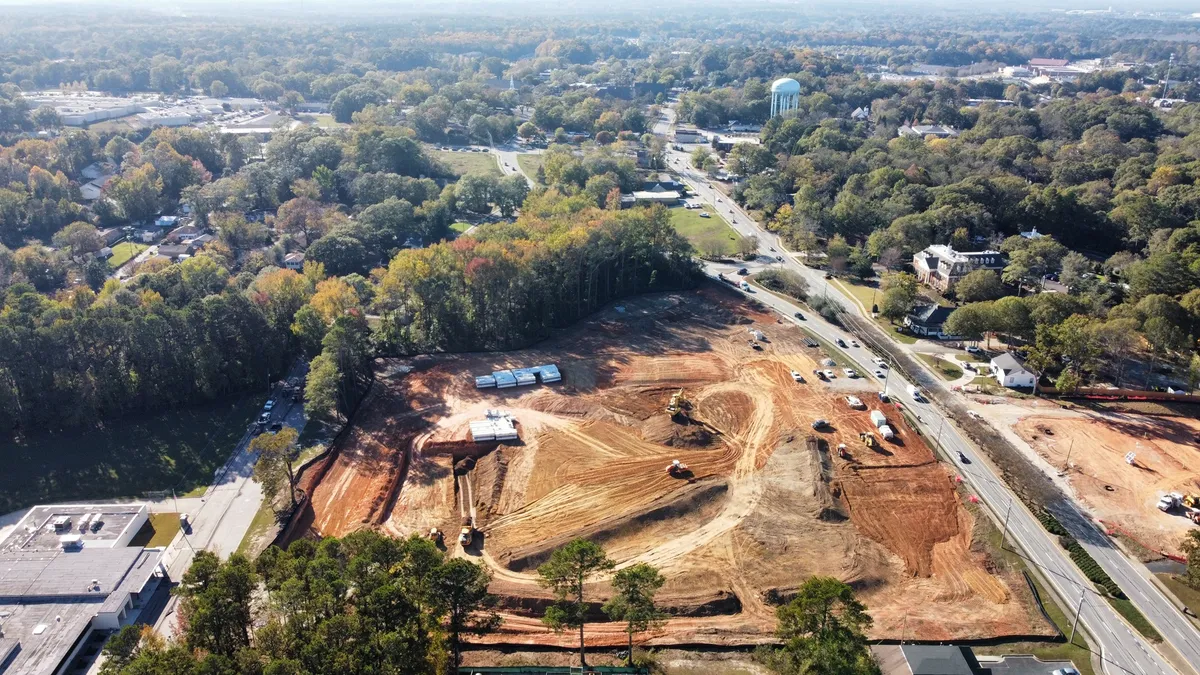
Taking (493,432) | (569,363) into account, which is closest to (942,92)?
(569,363)

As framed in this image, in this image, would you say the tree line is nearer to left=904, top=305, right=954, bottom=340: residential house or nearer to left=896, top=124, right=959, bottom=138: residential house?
left=904, top=305, right=954, bottom=340: residential house

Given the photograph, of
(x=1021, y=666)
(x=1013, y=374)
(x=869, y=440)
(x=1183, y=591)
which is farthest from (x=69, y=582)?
(x=1013, y=374)

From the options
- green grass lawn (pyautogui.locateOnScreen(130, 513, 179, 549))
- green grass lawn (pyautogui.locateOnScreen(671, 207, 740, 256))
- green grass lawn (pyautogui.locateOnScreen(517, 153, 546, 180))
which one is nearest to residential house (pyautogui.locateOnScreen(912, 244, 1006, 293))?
green grass lawn (pyautogui.locateOnScreen(671, 207, 740, 256))

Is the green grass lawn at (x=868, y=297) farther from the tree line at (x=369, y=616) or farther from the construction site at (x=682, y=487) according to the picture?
the tree line at (x=369, y=616)

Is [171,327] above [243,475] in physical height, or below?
above

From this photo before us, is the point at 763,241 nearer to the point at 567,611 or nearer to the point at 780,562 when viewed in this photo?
the point at 780,562

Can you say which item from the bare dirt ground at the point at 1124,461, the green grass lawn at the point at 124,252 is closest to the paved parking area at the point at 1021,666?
the bare dirt ground at the point at 1124,461
